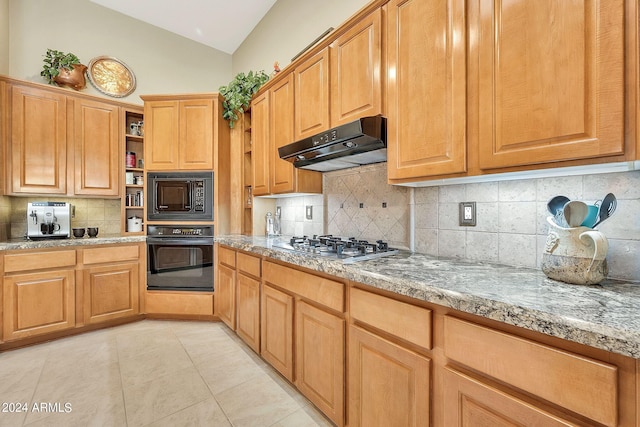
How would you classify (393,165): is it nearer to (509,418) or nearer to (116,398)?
(509,418)

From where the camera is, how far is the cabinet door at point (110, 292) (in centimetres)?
271

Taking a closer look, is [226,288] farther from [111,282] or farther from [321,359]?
[321,359]

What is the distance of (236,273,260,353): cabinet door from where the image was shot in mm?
2113

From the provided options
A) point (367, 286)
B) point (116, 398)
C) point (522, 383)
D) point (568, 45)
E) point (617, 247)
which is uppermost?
point (568, 45)

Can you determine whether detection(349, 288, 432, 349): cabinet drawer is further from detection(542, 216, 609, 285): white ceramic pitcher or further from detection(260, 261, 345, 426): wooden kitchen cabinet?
detection(542, 216, 609, 285): white ceramic pitcher

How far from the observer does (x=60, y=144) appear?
2.76m

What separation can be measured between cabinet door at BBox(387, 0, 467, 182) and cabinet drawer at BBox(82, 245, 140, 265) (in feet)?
9.29

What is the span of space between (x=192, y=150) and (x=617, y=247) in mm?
3313

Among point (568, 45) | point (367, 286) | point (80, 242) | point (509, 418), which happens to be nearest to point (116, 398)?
point (80, 242)

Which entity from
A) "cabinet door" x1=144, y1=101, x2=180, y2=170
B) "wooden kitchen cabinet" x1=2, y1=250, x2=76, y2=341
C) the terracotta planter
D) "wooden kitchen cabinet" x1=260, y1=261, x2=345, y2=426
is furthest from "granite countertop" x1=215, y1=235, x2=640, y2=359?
the terracotta planter

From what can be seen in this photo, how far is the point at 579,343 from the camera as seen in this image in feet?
2.23

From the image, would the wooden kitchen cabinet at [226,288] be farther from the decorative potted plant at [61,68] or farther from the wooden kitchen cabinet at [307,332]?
the decorative potted plant at [61,68]

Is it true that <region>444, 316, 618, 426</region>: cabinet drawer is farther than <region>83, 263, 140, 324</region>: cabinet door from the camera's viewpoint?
No

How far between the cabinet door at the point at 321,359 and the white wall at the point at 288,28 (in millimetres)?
2253
